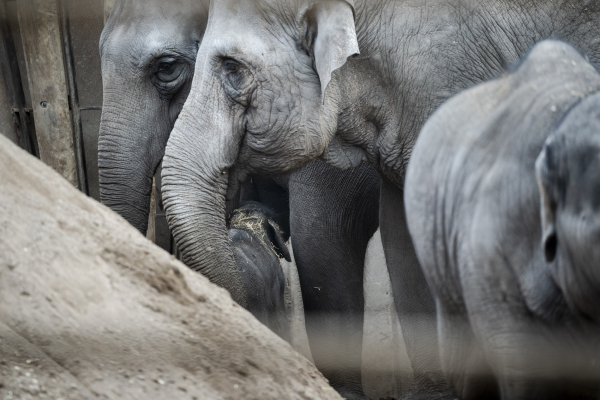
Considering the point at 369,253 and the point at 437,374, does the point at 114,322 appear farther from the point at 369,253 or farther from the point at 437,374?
the point at 369,253

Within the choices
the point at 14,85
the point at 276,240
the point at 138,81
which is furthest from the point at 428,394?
the point at 14,85

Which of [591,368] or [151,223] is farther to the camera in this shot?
[151,223]

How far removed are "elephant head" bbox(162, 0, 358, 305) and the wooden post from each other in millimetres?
1312

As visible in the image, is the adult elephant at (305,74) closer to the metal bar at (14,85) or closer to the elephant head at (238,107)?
the elephant head at (238,107)

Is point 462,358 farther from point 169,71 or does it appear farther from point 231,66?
point 169,71

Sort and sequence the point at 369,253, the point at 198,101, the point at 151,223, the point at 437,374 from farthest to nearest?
the point at 369,253 < the point at 151,223 < the point at 437,374 < the point at 198,101

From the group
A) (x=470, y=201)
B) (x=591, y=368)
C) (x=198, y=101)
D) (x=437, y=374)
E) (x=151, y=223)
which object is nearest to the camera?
(x=591, y=368)

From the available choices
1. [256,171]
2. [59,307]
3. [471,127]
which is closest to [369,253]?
[256,171]

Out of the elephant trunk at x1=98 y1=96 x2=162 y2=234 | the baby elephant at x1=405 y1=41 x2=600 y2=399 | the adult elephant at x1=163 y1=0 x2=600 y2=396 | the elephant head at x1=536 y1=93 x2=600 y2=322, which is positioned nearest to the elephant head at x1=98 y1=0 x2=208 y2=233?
the elephant trunk at x1=98 y1=96 x2=162 y2=234

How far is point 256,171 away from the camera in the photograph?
208cm

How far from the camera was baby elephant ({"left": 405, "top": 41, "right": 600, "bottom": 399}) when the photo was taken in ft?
3.12

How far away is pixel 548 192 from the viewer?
0.97 metres

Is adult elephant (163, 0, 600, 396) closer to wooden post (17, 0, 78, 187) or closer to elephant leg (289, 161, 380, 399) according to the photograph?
elephant leg (289, 161, 380, 399)

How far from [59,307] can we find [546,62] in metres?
0.89
